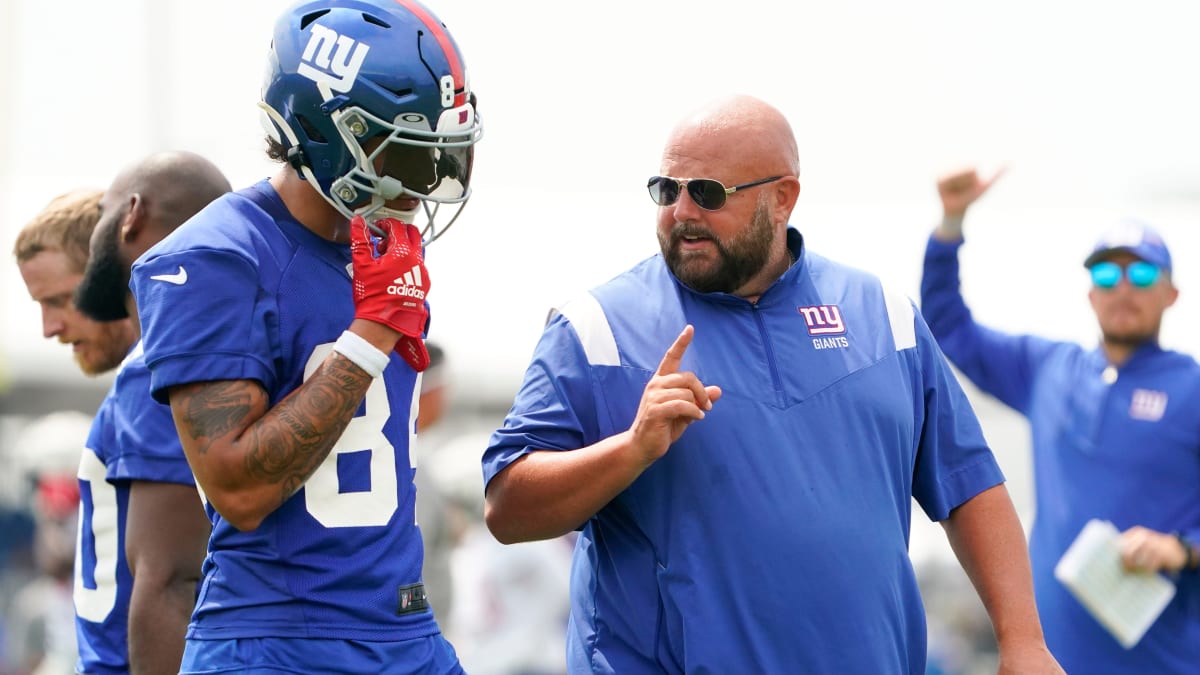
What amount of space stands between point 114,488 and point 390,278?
3.98ft

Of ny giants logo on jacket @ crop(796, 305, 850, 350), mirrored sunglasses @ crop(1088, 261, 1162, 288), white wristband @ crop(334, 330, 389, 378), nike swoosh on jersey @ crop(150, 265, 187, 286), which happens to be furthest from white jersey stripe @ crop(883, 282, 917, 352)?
mirrored sunglasses @ crop(1088, 261, 1162, 288)

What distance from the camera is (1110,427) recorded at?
6098 millimetres

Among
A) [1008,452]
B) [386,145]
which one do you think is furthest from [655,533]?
[1008,452]

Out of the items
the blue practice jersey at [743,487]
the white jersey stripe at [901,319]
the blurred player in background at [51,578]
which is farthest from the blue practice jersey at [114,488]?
the blurred player in background at [51,578]

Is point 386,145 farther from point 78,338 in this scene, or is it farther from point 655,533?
point 78,338

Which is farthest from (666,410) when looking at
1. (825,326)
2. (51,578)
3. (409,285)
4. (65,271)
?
(51,578)

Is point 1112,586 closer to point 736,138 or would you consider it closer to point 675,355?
point 736,138

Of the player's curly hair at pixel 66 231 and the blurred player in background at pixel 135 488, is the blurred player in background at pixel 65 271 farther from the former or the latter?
the blurred player in background at pixel 135 488

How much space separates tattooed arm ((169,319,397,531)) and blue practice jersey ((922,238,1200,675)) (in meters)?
3.67

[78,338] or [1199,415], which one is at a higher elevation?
[78,338]

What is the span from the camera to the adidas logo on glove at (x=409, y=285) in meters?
3.10

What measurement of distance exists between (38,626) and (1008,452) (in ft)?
28.1

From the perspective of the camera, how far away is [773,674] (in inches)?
138

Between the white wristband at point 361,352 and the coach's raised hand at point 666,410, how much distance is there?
594 mm
